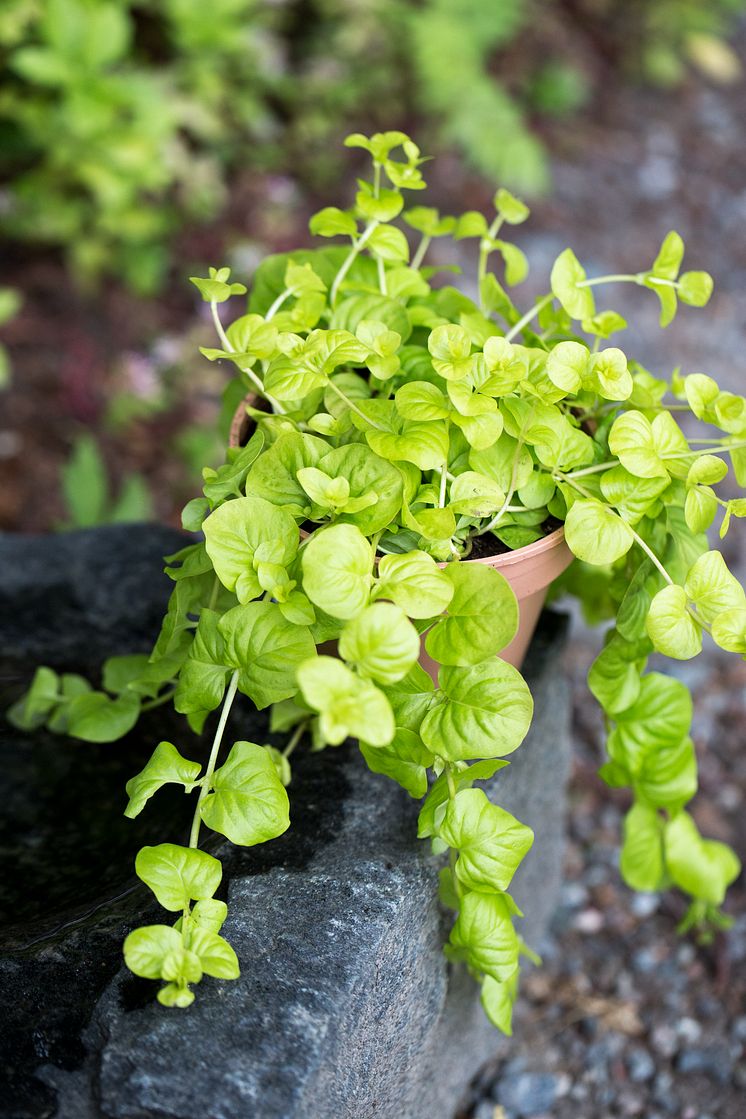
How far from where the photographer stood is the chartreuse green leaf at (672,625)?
121 cm

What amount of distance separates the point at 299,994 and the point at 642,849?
64 centimetres

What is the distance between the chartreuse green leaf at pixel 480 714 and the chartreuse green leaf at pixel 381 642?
0.17 meters

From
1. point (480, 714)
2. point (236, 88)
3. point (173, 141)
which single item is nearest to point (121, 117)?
point (173, 141)

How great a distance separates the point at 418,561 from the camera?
118 centimetres

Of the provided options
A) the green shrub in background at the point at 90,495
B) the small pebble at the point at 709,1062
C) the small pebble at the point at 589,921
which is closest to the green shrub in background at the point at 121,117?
the green shrub in background at the point at 90,495

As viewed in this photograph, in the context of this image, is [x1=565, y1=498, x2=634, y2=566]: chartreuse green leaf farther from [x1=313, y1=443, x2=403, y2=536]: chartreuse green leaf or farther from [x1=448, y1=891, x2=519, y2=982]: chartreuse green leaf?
[x1=448, y1=891, x2=519, y2=982]: chartreuse green leaf

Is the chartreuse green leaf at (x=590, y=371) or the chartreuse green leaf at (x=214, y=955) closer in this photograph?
the chartreuse green leaf at (x=214, y=955)

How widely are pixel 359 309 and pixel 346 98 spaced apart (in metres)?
2.91

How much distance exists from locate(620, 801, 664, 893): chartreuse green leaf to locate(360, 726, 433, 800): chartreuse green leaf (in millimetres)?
446

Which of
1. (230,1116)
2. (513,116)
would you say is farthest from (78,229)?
(230,1116)

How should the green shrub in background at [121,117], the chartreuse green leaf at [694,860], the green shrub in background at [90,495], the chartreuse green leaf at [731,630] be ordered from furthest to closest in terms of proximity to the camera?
the green shrub in background at [121,117], the green shrub in background at [90,495], the chartreuse green leaf at [694,860], the chartreuse green leaf at [731,630]

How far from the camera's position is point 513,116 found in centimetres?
422

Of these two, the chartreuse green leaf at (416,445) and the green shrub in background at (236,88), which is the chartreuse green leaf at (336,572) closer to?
the chartreuse green leaf at (416,445)

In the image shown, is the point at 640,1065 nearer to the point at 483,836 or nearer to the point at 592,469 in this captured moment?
the point at 483,836
